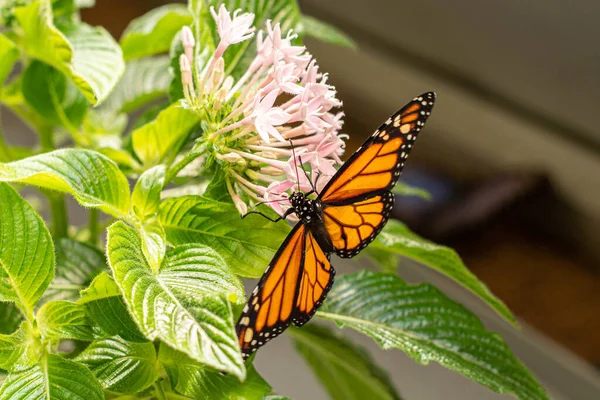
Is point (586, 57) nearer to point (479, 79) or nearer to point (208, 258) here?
point (479, 79)

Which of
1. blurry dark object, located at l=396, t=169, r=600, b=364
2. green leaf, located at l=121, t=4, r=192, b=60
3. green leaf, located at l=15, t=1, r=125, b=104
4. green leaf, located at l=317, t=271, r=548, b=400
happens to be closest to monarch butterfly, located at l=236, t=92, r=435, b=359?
green leaf, located at l=317, t=271, r=548, b=400

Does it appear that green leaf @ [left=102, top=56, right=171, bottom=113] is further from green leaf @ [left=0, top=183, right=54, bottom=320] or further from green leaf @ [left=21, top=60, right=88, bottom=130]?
green leaf @ [left=0, top=183, right=54, bottom=320]

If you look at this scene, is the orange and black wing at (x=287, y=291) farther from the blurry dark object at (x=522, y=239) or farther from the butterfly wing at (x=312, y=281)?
the blurry dark object at (x=522, y=239)

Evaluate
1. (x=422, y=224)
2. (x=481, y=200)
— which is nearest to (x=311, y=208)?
(x=422, y=224)

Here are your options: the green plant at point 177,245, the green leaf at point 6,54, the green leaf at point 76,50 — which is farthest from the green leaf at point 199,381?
the green leaf at point 6,54

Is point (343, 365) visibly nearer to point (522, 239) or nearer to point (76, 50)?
point (76, 50)

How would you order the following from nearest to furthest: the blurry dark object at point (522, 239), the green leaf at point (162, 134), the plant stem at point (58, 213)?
the green leaf at point (162, 134) < the plant stem at point (58, 213) < the blurry dark object at point (522, 239)

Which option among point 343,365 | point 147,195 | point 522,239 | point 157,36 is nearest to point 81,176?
point 147,195
